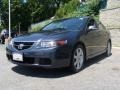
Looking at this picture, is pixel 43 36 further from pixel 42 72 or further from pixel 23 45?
pixel 42 72

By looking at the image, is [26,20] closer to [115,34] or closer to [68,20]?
[115,34]

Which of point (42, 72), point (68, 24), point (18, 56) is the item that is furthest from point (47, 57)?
point (68, 24)

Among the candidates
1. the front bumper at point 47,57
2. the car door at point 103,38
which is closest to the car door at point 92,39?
the car door at point 103,38

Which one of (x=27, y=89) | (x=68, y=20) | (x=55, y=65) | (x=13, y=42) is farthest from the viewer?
(x=68, y=20)

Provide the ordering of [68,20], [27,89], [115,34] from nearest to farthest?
[27,89] < [68,20] < [115,34]

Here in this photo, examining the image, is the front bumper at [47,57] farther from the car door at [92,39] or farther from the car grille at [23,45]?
the car door at [92,39]

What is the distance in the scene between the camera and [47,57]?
6438 millimetres

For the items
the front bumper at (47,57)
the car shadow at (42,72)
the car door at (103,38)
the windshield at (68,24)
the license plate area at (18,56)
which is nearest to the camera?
the front bumper at (47,57)

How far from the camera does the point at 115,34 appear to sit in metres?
13.9

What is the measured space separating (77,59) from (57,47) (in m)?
0.87

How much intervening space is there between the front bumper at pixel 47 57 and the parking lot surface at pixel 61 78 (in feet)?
1.09

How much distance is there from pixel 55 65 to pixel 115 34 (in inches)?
313

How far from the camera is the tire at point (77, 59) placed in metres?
6.92

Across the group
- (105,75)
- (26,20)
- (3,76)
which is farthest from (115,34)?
(26,20)
